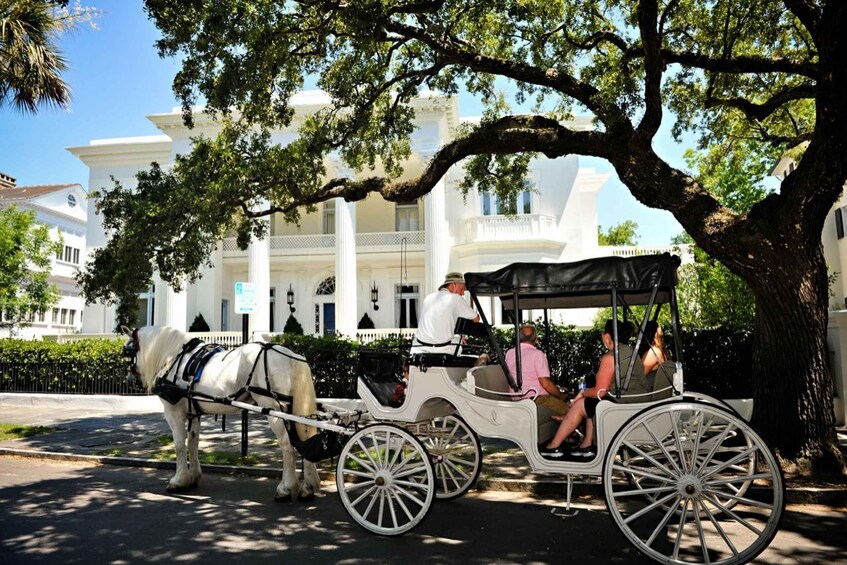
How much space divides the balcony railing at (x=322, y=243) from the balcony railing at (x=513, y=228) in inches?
119

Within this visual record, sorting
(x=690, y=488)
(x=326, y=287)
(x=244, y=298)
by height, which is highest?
(x=326, y=287)

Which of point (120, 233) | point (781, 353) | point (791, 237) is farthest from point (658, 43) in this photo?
point (120, 233)

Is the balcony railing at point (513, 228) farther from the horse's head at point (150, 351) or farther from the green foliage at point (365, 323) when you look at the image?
the horse's head at point (150, 351)

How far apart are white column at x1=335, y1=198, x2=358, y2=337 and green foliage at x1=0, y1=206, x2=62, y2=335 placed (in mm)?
14041

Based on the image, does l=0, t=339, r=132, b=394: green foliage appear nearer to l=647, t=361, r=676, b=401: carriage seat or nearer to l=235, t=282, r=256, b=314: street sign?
l=235, t=282, r=256, b=314: street sign

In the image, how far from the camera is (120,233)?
1129 cm

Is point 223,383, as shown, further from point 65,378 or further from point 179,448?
point 65,378

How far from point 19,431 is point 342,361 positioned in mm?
6669

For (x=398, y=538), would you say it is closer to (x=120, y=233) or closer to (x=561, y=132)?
(x=561, y=132)

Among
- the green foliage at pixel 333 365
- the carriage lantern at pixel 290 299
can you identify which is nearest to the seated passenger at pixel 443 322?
the green foliage at pixel 333 365

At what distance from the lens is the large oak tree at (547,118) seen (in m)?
7.28

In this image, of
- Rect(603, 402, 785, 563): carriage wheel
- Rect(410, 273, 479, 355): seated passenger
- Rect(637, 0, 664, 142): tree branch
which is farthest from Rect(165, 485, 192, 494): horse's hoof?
Rect(637, 0, 664, 142): tree branch

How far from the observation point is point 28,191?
4509 cm

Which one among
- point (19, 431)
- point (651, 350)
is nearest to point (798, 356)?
point (651, 350)
